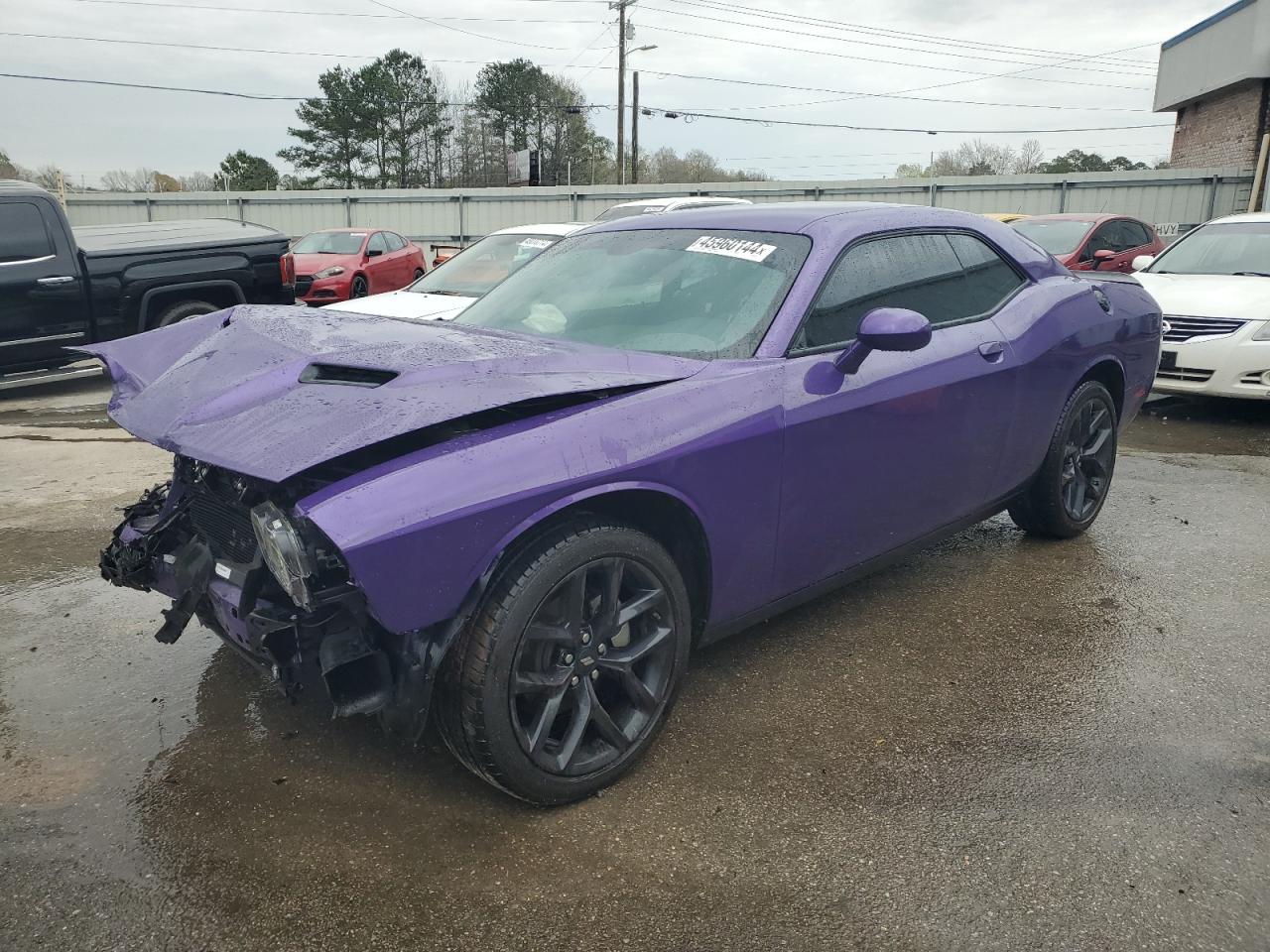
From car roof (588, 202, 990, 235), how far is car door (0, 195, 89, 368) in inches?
267

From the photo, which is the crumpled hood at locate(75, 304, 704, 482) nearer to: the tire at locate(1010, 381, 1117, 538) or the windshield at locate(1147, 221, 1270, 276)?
the tire at locate(1010, 381, 1117, 538)

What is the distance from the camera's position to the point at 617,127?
1439 inches

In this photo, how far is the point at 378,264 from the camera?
51.0 ft

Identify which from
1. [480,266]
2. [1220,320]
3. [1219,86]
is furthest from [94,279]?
[1219,86]

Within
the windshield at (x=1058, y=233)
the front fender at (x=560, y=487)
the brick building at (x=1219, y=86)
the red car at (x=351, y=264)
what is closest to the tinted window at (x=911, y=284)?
the front fender at (x=560, y=487)

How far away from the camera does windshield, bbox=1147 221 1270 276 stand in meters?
8.04

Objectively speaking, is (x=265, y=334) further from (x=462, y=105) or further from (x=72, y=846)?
(x=462, y=105)

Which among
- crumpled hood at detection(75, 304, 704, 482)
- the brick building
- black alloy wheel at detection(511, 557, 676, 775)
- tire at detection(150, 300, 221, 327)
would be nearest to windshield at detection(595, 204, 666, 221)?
tire at detection(150, 300, 221, 327)

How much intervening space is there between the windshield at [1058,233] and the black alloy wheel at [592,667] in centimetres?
1064

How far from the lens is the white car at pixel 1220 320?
7.02 meters

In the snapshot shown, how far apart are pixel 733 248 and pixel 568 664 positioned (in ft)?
5.42

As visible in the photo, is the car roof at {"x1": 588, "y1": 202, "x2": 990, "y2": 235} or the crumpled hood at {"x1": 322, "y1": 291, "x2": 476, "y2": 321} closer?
the car roof at {"x1": 588, "y1": 202, "x2": 990, "y2": 235}

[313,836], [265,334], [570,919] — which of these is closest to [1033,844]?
[570,919]

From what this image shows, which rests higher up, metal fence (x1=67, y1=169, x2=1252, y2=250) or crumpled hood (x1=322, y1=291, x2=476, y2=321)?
metal fence (x1=67, y1=169, x2=1252, y2=250)
